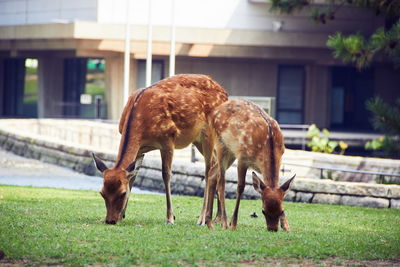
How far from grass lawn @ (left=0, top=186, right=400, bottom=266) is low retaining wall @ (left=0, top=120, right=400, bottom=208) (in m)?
1.90

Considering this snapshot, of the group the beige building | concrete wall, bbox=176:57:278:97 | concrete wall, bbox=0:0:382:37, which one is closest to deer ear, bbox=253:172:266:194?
the beige building

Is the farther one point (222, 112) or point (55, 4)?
point (55, 4)

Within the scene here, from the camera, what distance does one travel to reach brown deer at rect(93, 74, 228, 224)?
9852 mm

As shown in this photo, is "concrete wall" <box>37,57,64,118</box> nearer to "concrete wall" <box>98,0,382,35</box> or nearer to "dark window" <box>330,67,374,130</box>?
"concrete wall" <box>98,0,382,35</box>

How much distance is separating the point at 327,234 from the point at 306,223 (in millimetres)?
1627

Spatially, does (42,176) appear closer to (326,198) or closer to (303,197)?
(303,197)

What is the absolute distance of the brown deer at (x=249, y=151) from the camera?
9422 mm

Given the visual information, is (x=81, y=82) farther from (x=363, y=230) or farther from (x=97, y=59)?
(x=363, y=230)

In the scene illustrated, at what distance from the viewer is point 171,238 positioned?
9109 mm

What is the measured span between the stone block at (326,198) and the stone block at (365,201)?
0.35 feet

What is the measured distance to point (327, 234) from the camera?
10492 mm

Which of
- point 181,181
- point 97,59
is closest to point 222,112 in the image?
point 181,181

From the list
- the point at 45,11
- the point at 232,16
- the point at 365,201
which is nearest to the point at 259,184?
the point at 365,201

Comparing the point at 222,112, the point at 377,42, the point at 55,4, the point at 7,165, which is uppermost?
the point at 55,4
